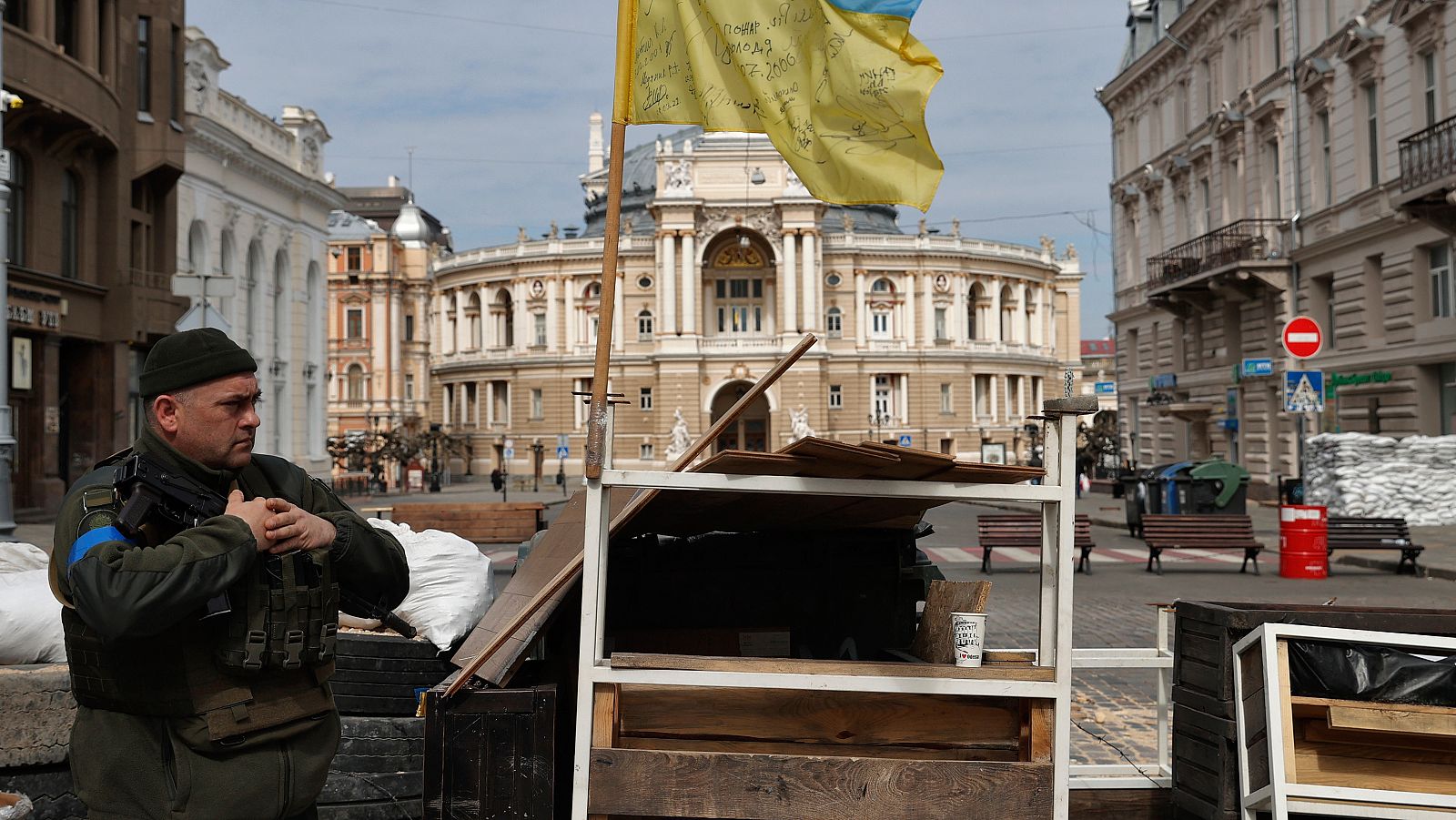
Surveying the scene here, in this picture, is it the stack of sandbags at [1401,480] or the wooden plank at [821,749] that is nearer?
the wooden plank at [821,749]

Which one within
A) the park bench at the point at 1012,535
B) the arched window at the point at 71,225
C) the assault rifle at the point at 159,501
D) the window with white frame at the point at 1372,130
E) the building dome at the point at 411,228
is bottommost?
the park bench at the point at 1012,535

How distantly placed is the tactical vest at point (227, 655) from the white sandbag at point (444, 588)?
69.4 inches

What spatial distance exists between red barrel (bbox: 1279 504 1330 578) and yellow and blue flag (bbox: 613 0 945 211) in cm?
1338

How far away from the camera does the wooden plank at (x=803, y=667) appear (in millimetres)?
3502

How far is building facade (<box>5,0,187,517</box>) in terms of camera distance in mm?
21500

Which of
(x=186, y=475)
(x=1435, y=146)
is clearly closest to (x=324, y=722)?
(x=186, y=475)

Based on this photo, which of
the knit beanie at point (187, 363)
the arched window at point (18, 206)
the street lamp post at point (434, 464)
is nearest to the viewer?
the knit beanie at point (187, 363)

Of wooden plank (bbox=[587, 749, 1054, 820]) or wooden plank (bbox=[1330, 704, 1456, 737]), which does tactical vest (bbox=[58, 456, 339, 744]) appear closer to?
wooden plank (bbox=[587, 749, 1054, 820])

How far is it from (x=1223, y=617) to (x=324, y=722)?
2.94 m

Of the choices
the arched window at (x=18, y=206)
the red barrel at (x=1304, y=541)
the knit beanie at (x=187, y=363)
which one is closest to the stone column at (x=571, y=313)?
the arched window at (x=18, y=206)

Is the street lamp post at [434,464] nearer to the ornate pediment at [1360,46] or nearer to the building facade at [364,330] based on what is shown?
the building facade at [364,330]

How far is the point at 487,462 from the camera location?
80250 mm

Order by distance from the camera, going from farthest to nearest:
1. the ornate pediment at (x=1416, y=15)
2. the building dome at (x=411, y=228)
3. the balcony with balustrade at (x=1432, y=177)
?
the building dome at (x=411, y=228)
the ornate pediment at (x=1416, y=15)
the balcony with balustrade at (x=1432, y=177)

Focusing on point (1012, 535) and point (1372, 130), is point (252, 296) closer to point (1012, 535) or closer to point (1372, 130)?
point (1012, 535)
